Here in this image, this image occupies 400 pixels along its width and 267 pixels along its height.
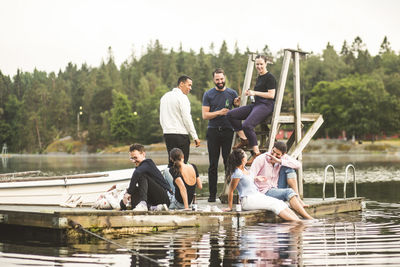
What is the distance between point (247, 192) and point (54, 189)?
5047 millimetres

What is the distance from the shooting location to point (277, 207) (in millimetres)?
10891

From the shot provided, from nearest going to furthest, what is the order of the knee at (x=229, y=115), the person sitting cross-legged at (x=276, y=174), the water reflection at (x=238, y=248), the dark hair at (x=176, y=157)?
the water reflection at (x=238, y=248)
the dark hair at (x=176, y=157)
the person sitting cross-legged at (x=276, y=174)
the knee at (x=229, y=115)

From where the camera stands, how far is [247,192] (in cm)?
1110

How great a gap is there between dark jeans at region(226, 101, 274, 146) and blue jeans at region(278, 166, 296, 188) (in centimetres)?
84

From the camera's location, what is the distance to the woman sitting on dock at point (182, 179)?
10422 mm

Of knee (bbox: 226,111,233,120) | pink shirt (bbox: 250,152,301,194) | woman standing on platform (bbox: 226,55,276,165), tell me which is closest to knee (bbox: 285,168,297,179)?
pink shirt (bbox: 250,152,301,194)

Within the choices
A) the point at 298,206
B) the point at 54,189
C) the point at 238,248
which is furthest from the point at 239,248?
the point at 54,189

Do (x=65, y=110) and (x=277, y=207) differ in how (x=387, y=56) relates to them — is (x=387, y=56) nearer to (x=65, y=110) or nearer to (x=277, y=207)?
(x=65, y=110)

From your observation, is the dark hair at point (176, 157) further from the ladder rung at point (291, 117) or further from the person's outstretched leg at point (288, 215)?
the ladder rung at point (291, 117)

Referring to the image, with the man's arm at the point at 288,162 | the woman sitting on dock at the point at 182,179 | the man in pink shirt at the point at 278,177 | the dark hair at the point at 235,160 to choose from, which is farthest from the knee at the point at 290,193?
the woman sitting on dock at the point at 182,179

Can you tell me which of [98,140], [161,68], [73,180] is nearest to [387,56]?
[161,68]

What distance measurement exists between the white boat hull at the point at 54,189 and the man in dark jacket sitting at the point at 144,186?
276cm

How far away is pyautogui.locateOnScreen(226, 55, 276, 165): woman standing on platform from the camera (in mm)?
11789

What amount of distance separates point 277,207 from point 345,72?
114 m
